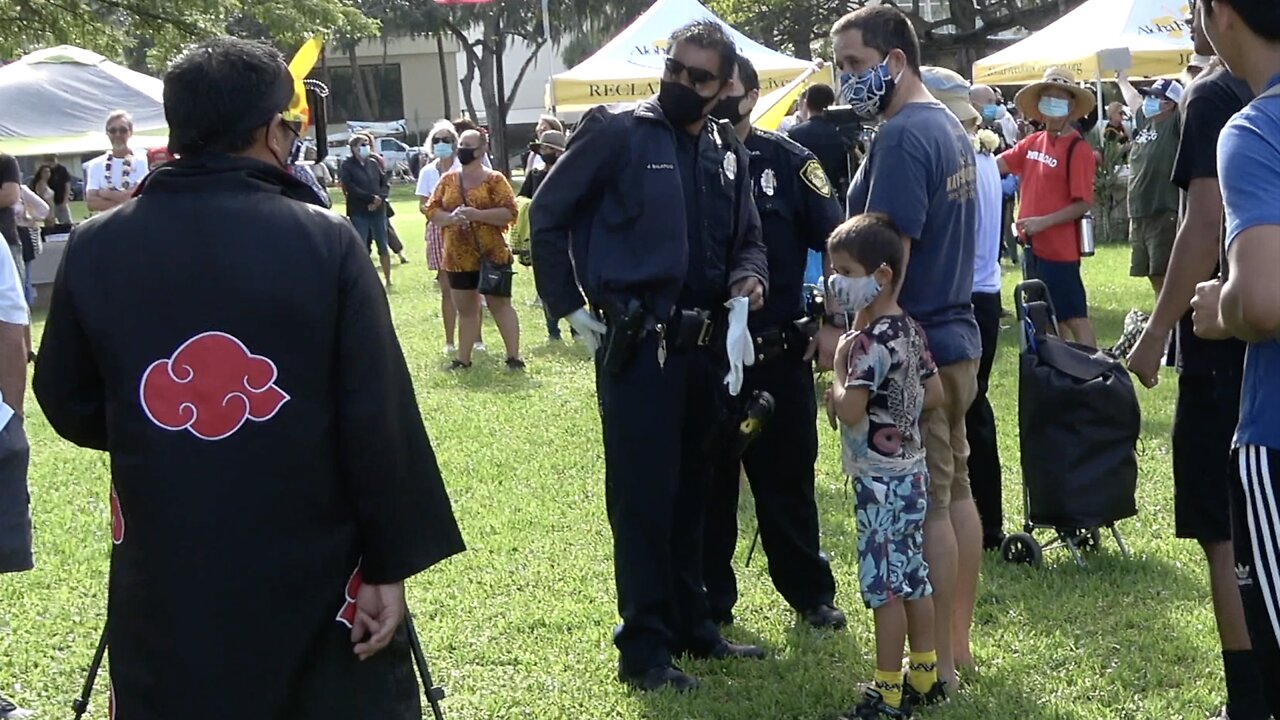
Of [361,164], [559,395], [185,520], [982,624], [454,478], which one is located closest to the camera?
[185,520]

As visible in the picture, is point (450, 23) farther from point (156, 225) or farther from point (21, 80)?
point (156, 225)

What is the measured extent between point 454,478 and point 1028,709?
14.3ft

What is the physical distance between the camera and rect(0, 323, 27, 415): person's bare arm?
5.00 meters

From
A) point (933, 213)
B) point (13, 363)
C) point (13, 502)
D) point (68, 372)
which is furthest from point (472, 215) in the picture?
point (68, 372)

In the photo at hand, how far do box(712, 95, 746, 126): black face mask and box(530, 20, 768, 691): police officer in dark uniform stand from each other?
6.3 inches

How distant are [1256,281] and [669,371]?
2.47m

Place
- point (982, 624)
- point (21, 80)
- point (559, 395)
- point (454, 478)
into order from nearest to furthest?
point (982, 624) < point (454, 478) < point (559, 395) < point (21, 80)

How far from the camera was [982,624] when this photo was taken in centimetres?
551

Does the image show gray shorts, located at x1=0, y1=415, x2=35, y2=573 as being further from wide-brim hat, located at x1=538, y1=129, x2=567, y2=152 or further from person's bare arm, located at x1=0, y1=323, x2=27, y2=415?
wide-brim hat, located at x1=538, y1=129, x2=567, y2=152

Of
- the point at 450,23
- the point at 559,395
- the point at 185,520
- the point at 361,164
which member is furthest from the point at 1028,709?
the point at 450,23

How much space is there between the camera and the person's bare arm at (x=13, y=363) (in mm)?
5000

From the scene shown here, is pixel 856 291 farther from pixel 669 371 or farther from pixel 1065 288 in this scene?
pixel 1065 288

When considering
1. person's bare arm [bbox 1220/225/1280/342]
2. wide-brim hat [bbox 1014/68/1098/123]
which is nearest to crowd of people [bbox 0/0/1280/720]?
person's bare arm [bbox 1220/225/1280/342]

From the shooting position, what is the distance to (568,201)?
4.84 meters
